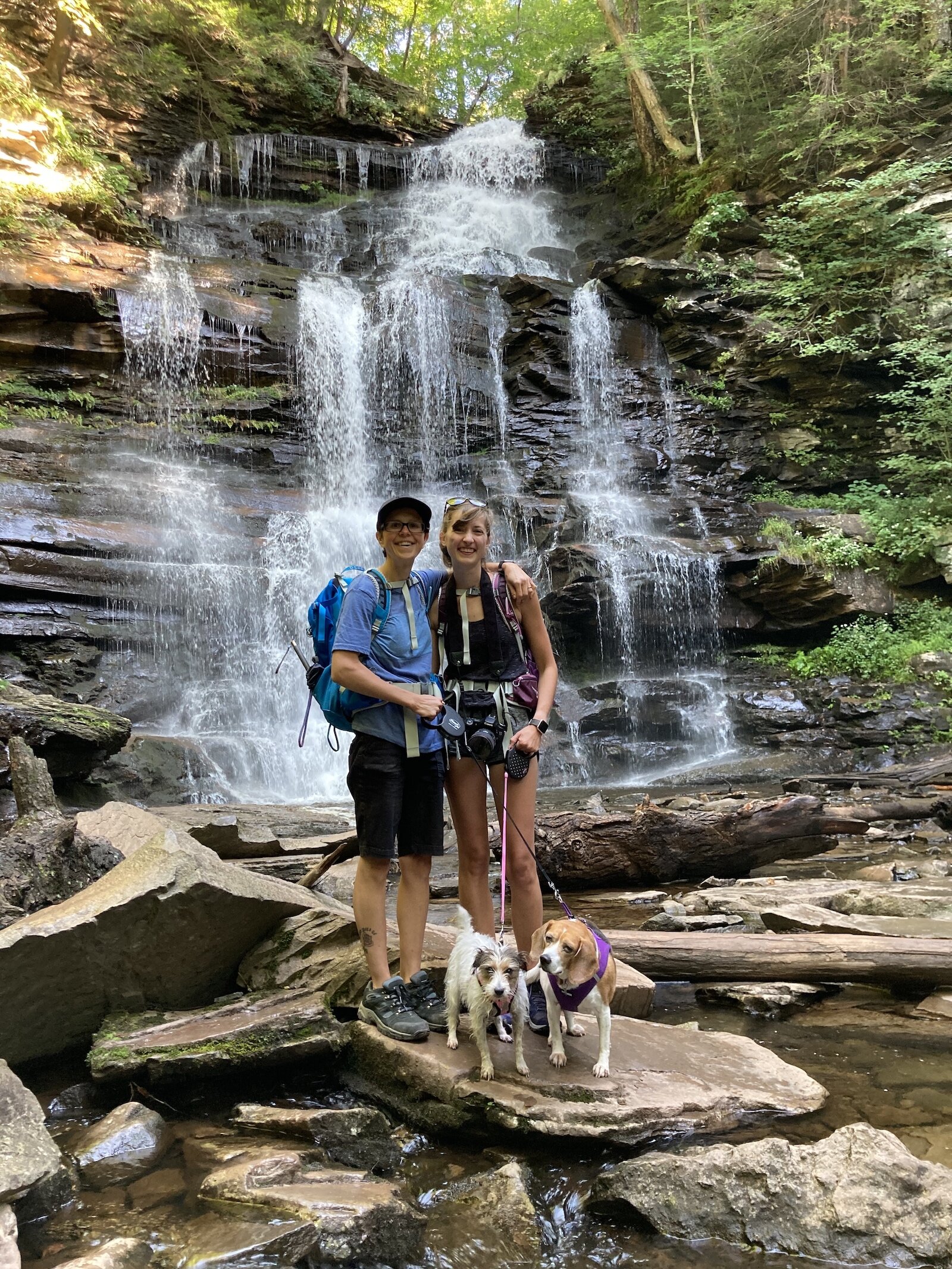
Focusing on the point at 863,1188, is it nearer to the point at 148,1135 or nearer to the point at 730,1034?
the point at 730,1034

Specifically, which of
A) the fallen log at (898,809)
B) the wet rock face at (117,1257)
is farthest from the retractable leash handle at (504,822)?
the fallen log at (898,809)

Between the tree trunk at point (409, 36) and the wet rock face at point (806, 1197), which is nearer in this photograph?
the wet rock face at point (806, 1197)

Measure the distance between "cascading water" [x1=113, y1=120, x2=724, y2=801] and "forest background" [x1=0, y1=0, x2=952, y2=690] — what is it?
1.87 metres

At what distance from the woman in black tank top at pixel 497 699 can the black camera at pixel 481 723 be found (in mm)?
40

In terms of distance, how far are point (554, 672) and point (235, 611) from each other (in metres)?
9.45

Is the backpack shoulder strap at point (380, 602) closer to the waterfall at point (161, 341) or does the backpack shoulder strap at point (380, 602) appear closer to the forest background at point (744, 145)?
the forest background at point (744, 145)

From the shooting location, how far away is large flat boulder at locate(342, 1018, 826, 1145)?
2.55 metres

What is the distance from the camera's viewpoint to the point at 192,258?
17.2 metres

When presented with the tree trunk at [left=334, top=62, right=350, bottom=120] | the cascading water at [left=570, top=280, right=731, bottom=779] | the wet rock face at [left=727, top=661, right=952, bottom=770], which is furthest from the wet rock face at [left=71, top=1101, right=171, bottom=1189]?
the tree trunk at [left=334, top=62, right=350, bottom=120]

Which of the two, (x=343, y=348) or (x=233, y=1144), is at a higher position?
(x=343, y=348)

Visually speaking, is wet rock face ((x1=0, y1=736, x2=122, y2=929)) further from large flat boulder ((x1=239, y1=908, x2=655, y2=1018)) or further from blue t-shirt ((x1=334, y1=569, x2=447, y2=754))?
blue t-shirt ((x1=334, y1=569, x2=447, y2=754))

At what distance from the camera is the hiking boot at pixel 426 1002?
9.96 feet

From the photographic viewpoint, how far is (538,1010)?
3043mm

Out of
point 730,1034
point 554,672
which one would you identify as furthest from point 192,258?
point 730,1034
